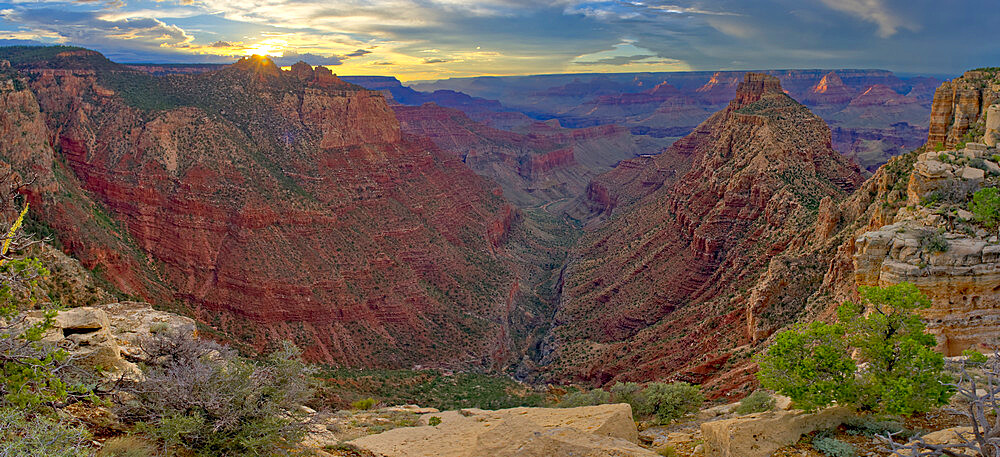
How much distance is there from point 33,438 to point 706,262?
185ft

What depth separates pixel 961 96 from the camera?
110ft

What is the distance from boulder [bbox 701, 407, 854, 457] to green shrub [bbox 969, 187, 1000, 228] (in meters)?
12.3

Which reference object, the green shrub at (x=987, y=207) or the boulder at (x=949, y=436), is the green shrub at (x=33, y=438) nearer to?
the boulder at (x=949, y=436)

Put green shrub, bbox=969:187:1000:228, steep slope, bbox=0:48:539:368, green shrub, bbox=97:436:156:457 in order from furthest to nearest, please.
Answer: steep slope, bbox=0:48:539:368 < green shrub, bbox=969:187:1000:228 < green shrub, bbox=97:436:156:457

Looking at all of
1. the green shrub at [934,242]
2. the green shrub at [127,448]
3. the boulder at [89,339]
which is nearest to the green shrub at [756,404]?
the green shrub at [934,242]

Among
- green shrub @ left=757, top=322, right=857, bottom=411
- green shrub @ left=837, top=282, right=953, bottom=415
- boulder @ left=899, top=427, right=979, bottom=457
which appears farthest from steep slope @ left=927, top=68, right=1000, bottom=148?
boulder @ left=899, top=427, right=979, bottom=457

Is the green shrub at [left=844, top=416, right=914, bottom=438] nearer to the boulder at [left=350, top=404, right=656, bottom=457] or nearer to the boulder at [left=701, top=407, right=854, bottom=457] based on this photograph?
the boulder at [left=701, top=407, right=854, bottom=457]

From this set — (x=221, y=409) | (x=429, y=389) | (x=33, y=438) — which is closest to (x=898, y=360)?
(x=221, y=409)

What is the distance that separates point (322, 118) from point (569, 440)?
72984mm

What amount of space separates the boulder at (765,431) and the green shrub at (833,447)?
0.71 m

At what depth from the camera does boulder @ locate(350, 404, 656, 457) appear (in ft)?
46.6

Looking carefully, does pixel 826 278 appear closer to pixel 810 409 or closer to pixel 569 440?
pixel 810 409

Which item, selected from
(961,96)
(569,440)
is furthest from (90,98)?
(961,96)

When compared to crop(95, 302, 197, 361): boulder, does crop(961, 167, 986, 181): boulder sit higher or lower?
higher
